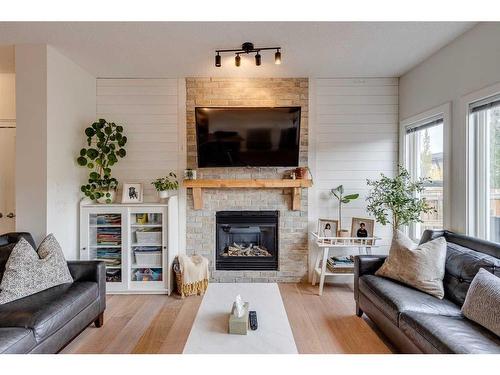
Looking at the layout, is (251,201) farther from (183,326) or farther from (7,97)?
(7,97)

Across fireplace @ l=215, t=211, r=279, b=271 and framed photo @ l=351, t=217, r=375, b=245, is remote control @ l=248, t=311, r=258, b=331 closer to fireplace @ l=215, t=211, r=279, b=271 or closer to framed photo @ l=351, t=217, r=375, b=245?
fireplace @ l=215, t=211, r=279, b=271

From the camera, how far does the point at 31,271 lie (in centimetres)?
219

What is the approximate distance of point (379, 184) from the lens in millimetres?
3273

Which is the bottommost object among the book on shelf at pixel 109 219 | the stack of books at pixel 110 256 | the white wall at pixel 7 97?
the stack of books at pixel 110 256

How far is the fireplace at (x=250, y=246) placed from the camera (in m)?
3.71

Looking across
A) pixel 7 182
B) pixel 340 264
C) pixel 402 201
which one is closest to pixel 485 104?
pixel 402 201

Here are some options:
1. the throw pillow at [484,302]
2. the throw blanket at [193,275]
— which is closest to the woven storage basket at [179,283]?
the throw blanket at [193,275]

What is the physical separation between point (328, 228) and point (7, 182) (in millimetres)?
3684

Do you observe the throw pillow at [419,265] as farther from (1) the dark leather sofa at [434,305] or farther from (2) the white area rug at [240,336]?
(2) the white area rug at [240,336]

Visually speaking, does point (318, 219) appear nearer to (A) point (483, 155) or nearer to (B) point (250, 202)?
(B) point (250, 202)

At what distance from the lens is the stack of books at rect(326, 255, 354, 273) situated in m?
3.38

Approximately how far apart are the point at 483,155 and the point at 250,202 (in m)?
2.34

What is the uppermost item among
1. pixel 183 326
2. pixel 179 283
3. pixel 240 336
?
pixel 240 336

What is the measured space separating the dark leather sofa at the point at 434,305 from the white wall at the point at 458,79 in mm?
510
